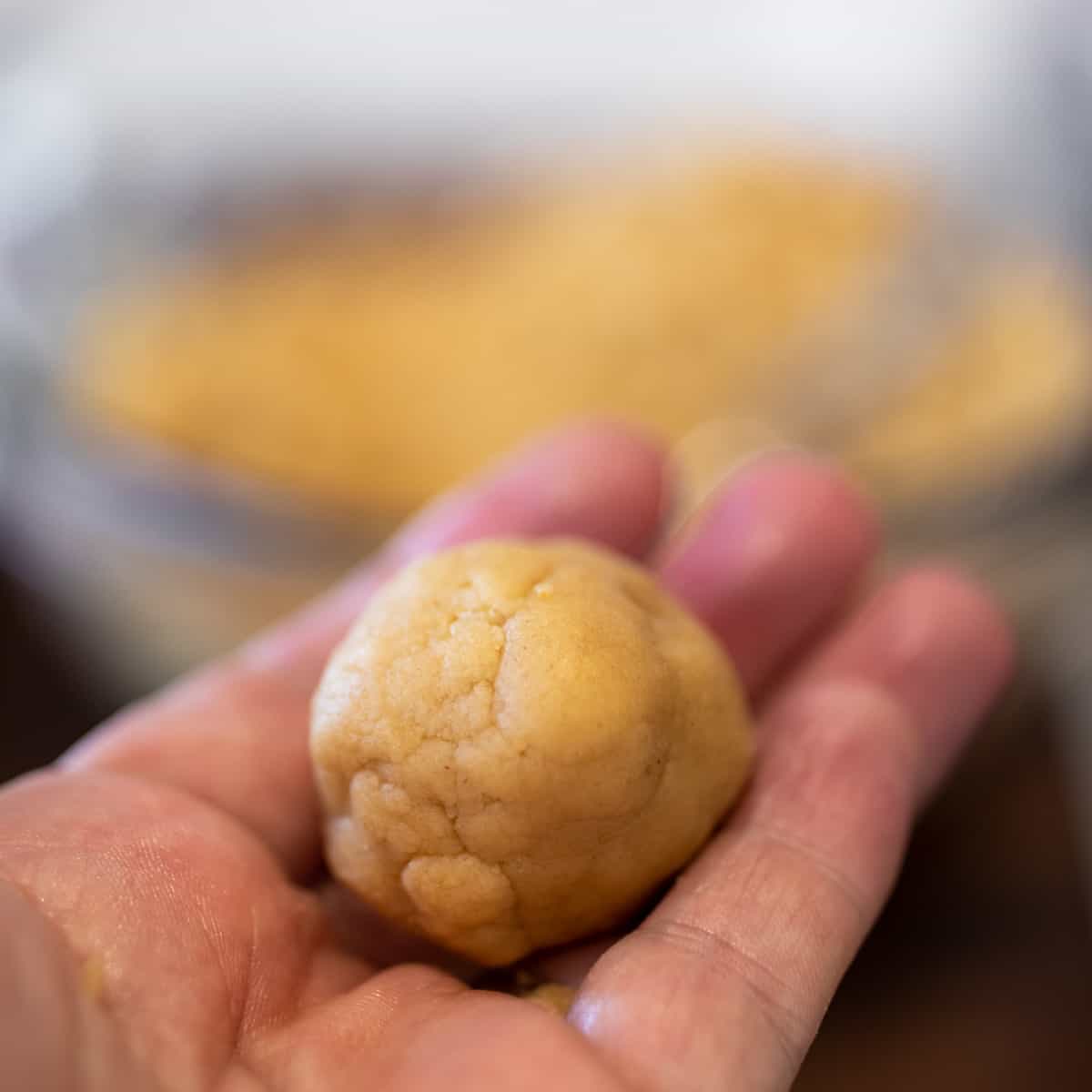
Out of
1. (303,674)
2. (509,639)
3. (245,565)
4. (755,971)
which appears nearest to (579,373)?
(245,565)

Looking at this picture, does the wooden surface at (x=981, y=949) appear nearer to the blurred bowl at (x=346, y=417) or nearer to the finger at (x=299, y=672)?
the blurred bowl at (x=346, y=417)

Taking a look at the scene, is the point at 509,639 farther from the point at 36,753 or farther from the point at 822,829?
the point at 36,753

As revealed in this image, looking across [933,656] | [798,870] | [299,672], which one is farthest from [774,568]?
[299,672]

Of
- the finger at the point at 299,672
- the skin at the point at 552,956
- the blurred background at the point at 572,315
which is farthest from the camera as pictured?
the blurred background at the point at 572,315

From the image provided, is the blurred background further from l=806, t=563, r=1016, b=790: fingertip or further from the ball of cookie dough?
the ball of cookie dough

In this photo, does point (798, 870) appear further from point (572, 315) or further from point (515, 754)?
point (572, 315)

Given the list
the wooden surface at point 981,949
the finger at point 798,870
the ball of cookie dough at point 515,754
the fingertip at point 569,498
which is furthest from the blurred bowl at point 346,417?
the ball of cookie dough at point 515,754

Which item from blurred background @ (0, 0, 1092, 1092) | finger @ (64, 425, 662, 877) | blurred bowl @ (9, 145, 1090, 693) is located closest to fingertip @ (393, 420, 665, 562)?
finger @ (64, 425, 662, 877)
